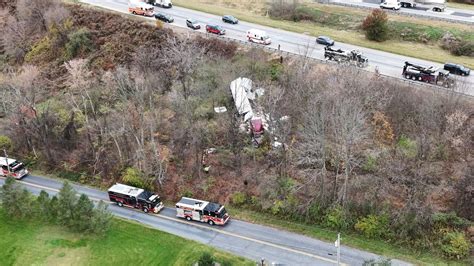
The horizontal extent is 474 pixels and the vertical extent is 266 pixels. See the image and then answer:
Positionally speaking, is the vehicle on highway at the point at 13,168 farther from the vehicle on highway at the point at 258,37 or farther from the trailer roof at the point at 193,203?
the vehicle on highway at the point at 258,37

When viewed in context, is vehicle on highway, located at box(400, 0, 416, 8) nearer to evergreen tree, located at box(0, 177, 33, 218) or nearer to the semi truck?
the semi truck

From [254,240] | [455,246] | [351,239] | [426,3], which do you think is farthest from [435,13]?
[254,240]

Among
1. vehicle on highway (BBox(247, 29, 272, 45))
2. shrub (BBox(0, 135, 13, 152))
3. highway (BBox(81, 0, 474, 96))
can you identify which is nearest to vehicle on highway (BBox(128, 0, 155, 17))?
highway (BBox(81, 0, 474, 96))

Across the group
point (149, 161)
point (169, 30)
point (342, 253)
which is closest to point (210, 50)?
point (169, 30)

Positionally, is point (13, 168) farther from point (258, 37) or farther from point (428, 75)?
point (428, 75)

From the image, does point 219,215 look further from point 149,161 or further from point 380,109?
point 380,109

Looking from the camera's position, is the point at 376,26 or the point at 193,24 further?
the point at 193,24
